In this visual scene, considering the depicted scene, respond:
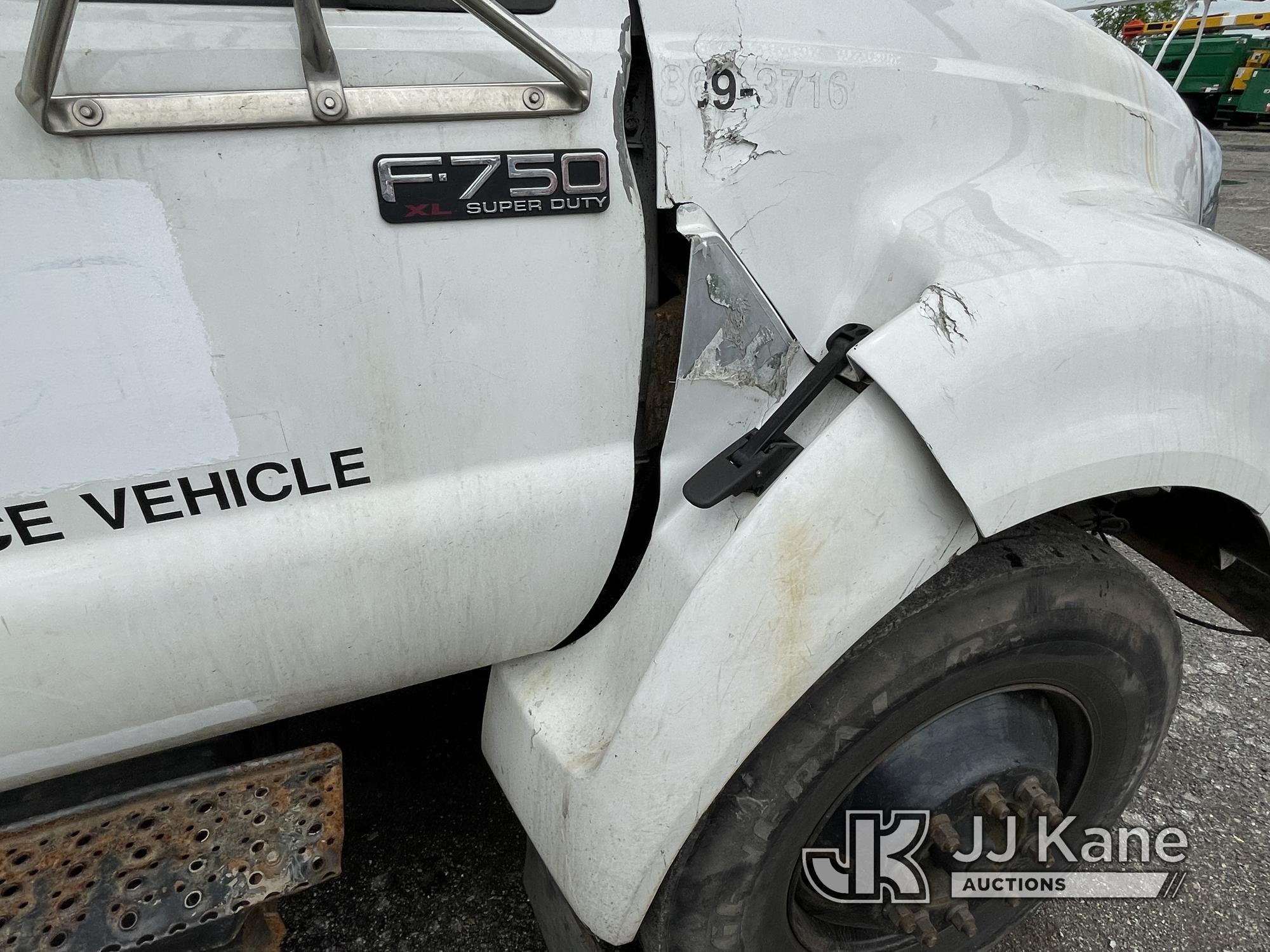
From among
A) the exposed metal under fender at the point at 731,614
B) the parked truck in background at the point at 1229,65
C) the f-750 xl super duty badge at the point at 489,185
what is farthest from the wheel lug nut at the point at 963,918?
the parked truck in background at the point at 1229,65

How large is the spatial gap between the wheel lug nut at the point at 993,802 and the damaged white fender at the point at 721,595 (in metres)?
0.54

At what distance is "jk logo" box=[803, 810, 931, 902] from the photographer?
1.46 m

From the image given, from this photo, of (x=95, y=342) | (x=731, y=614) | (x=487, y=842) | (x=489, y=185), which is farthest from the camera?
(x=487, y=842)

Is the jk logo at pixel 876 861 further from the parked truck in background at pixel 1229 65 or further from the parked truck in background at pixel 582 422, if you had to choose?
the parked truck in background at pixel 1229 65

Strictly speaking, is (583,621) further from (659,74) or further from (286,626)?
(659,74)

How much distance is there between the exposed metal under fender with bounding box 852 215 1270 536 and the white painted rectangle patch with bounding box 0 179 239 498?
0.82 metres

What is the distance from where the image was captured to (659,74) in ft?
3.51

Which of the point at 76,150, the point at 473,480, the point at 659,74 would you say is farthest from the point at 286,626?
the point at 659,74

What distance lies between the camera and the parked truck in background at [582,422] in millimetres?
909

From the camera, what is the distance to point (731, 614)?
3.63 ft

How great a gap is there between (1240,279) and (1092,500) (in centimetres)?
42

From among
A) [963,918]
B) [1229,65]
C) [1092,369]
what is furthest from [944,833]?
[1229,65]

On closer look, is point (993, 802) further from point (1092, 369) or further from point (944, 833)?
point (1092, 369)

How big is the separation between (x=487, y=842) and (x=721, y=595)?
127 cm
